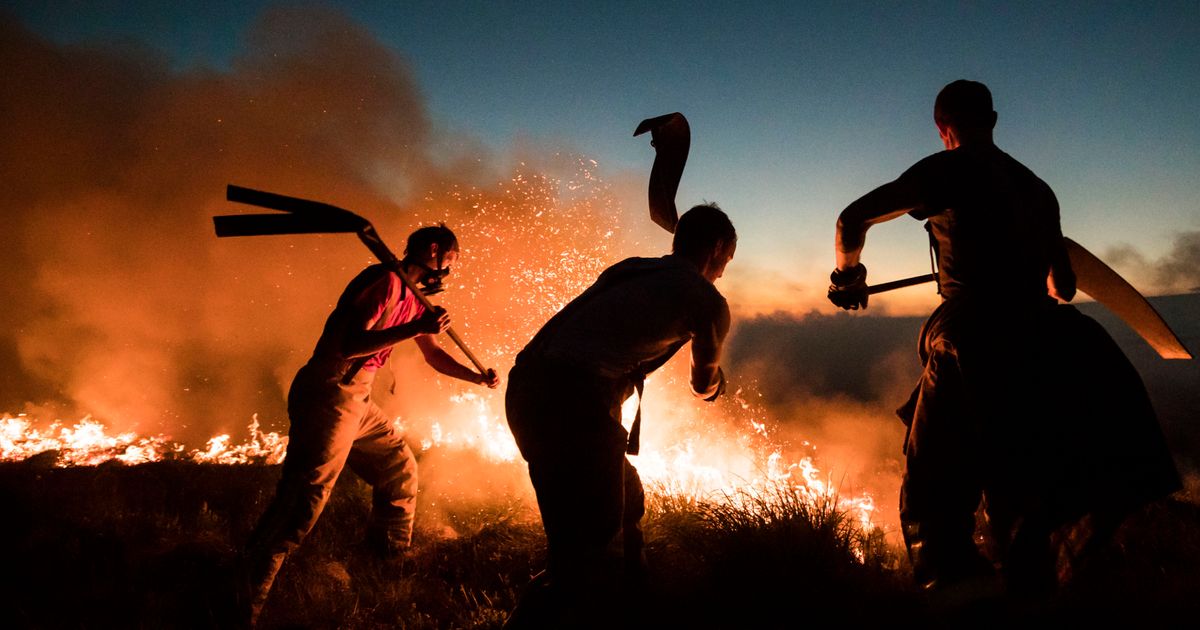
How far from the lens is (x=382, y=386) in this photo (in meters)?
4.18

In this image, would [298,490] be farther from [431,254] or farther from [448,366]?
[431,254]

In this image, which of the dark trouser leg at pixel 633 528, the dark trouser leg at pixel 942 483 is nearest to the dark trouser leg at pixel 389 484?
the dark trouser leg at pixel 633 528

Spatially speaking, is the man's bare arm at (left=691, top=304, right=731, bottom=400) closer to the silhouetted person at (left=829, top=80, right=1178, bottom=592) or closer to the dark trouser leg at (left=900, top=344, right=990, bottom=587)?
the silhouetted person at (left=829, top=80, right=1178, bottom=592)

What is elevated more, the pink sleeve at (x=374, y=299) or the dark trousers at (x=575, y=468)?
the pink sleeve at (x=374, y=299)

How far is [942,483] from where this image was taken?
7.11 feet

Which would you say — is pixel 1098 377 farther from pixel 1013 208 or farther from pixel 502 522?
pixel 502 522

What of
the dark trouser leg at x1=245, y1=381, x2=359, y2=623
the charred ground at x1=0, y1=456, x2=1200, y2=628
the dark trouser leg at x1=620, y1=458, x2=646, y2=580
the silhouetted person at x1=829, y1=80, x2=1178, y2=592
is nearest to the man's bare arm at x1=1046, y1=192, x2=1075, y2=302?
the silhouetted person at x1=829, y1=80, x2=1178, y2=592

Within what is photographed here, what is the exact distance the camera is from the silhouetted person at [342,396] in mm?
3211

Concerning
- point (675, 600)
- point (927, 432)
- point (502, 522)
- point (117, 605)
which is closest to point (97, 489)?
point (117, 605)

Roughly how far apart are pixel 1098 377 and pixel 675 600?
2.21m

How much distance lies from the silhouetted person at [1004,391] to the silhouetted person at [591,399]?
32.9 inches

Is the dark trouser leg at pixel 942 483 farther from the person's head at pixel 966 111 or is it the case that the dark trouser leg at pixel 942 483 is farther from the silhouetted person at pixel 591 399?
the person's head at pixel 966 111

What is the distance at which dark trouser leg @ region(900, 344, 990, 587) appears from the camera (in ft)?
6.89

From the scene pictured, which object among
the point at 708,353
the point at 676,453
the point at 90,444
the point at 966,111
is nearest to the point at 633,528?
the point at 708,353
